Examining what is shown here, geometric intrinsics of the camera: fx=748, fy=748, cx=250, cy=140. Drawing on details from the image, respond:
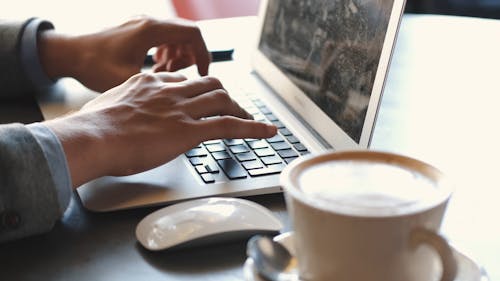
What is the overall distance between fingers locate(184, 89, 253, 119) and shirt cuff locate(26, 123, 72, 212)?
187mm

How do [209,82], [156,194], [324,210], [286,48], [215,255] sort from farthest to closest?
[286,48] → [209,82] → [156,194] → [215,255] → [324,210]

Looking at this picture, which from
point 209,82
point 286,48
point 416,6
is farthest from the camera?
point 416,6

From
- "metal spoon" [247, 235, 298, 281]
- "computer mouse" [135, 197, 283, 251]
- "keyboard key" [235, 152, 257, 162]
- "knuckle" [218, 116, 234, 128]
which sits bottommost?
"keyboard key" [235, 152, 257, 162]

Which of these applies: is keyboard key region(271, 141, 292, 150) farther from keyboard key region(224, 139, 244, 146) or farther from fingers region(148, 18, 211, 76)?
fingers region(148, 18, 211, 76)

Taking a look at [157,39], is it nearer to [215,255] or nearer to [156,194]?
[156,194]

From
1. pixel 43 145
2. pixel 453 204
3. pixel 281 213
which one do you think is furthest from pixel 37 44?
pixel 453 204

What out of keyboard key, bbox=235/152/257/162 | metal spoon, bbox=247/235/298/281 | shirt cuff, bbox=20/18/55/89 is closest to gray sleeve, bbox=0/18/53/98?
shirt cuff, bbox=20/18/55/89

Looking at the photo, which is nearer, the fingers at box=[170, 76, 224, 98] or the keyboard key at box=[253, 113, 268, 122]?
the fingers at box=[170, 76, 224, 98]

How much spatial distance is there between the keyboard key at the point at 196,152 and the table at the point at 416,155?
12cm

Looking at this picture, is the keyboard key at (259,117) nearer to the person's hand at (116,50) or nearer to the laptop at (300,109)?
the laptop at (300,109)

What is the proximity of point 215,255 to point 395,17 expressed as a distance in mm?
321

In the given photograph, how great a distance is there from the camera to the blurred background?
204 centimetres

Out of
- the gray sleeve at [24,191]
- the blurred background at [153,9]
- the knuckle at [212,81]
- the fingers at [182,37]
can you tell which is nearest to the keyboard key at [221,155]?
the knuckle at [212,81]

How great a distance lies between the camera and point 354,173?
541 mm
